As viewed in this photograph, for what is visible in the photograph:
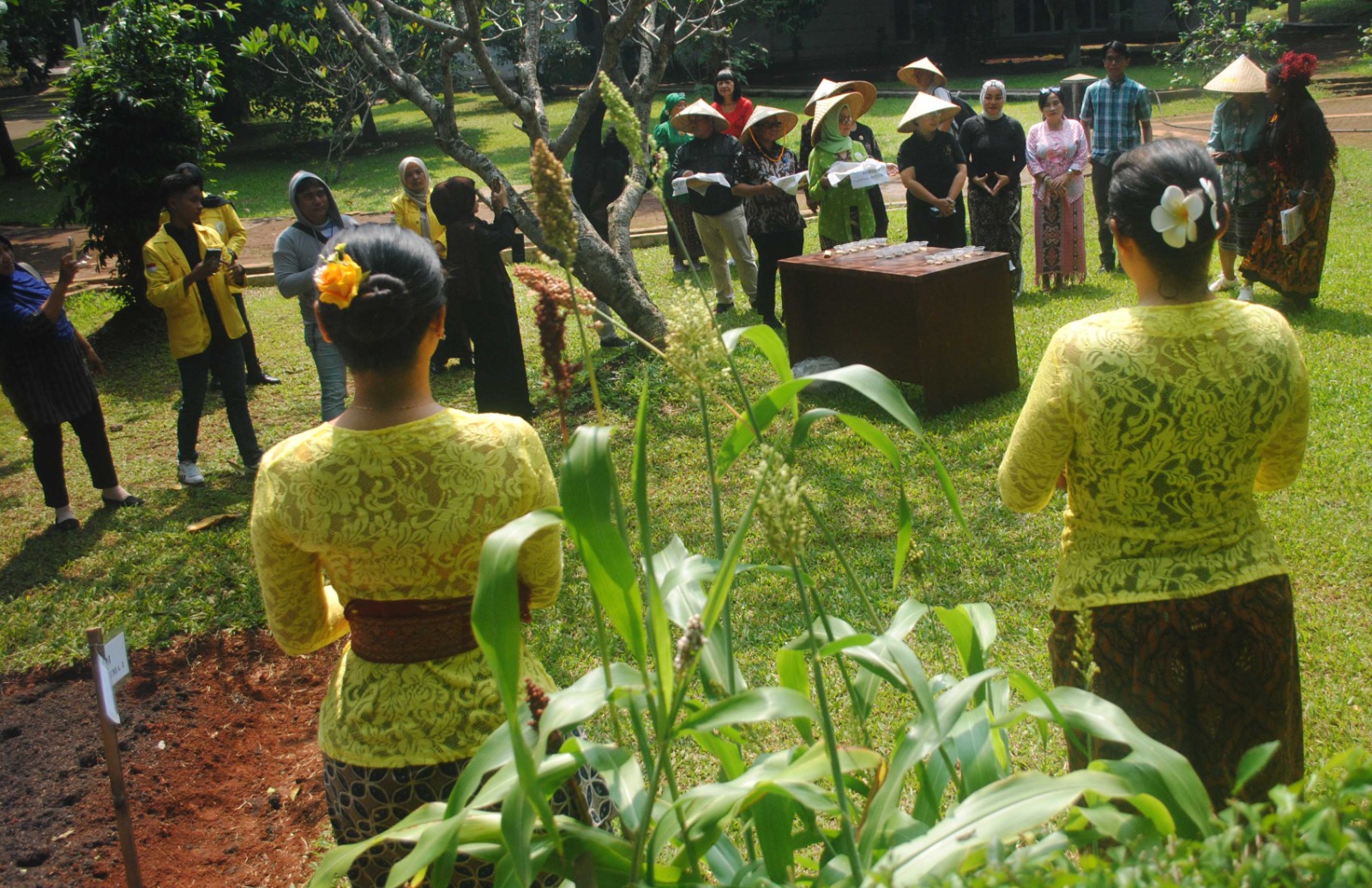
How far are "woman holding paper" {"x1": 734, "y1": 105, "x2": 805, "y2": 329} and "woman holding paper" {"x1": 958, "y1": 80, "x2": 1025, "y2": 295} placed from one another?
4.80 feet

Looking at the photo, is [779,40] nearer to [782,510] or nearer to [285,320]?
[285,320]

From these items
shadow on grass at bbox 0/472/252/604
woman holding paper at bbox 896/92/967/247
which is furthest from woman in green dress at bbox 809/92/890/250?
shadow on grass at bbox 0/472/252/604

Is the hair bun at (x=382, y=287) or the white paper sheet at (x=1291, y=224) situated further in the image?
the white paper sheet at (x=1291, y=224)

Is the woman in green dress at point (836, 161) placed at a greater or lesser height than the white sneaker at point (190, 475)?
greater

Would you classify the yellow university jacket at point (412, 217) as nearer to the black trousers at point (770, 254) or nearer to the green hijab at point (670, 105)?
the black trousers at point (770, 254)

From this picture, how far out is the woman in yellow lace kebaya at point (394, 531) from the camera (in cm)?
198

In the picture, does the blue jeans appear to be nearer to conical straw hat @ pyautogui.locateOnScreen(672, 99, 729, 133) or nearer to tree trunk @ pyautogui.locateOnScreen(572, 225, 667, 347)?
tree trunk @ pyautogui.locateOnScreen(572, 225, 667, 347)

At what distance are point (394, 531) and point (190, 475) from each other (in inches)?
220

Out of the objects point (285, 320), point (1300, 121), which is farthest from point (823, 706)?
point (285, 320)

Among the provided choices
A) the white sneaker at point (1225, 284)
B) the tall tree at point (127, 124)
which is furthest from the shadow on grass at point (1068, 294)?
the tall tree at point (127, 124)

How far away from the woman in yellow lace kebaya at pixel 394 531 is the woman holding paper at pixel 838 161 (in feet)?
22.3

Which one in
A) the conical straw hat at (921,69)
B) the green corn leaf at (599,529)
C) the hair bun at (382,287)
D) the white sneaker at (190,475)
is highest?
the conical straw hat at (921,69)

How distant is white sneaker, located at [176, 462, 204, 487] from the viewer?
273 inches

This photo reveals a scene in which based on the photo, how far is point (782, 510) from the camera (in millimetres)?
1476
